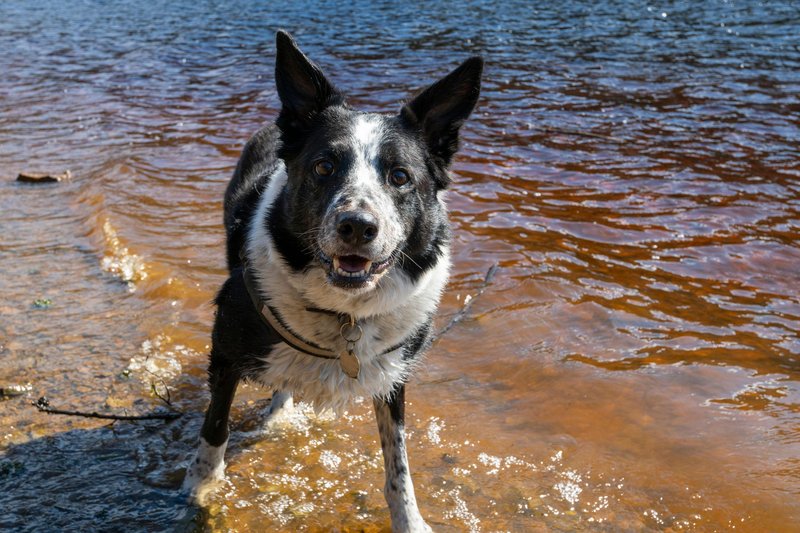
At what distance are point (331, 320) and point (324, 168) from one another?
70cm

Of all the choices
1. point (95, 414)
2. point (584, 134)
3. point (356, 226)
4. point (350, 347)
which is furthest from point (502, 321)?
point (584, 134)

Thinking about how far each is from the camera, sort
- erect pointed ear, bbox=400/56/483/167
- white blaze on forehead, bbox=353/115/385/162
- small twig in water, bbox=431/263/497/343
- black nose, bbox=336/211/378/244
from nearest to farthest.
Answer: black nose, bbox=336/211/378/244, white blaze on forehead, bbox=353/115/385/162, erect pointed ear, bbox=400/56/483/167, small twig in water, bbox=431/263/497/343

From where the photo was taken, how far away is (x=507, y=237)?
22.7 feet

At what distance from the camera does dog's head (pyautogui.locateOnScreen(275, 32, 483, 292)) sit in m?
3.20

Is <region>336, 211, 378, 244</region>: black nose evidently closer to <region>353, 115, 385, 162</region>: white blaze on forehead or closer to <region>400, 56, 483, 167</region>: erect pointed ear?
<region>353, 115, 385, 162</region>: white blaze on forehead

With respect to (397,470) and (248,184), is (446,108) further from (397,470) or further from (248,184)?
(397,470)

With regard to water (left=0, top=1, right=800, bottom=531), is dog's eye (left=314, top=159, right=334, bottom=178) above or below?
above

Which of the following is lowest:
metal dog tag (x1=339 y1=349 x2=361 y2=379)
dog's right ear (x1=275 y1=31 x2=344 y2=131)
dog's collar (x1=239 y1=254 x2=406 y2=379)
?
metal dog tag (x1=339 y1=349 x2=361 y2=379)

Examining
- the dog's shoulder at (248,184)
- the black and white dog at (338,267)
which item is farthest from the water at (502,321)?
the dog's shoulder at (248,184)

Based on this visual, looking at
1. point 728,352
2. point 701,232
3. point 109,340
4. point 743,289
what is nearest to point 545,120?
point 701,232

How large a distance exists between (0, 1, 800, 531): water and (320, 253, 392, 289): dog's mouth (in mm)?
1216

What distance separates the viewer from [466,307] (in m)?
5.53

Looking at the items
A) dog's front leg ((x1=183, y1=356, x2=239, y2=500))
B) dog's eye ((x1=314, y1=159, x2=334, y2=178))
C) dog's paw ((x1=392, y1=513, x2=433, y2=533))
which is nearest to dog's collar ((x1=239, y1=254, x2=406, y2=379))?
dog's front leg ((x1=183, y1=356, x2=239, y2=500))

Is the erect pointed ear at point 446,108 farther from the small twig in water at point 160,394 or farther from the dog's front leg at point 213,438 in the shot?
the small twig in water at point 160,394
